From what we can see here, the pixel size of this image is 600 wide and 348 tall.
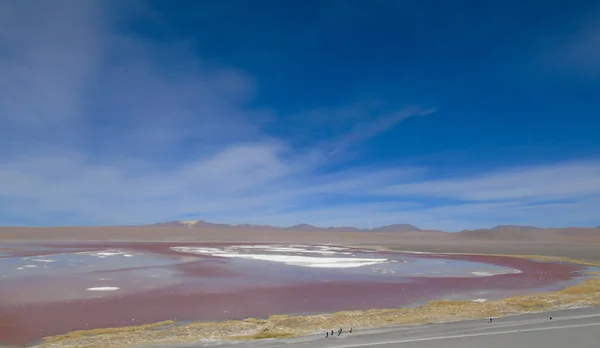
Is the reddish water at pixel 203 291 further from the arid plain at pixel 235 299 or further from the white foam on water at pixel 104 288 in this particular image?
the white foam on water at pixel 104 288

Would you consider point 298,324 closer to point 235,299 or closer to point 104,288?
point 235,299

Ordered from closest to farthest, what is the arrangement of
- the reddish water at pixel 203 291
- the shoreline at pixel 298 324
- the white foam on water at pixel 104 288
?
1. the shoreline at pixel 298 324
2. the reddish water at pixel 203 291
3. the white foam on water at pixel 104 288

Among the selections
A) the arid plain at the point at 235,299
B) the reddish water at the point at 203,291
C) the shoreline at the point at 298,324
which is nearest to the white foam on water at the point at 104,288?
the arid plain at the point at 235,299

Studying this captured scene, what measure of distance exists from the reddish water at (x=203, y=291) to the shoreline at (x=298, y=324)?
3.44 feet

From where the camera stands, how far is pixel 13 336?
34.9 ft

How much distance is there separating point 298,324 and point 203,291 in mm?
7226

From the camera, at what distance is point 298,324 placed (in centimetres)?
1156

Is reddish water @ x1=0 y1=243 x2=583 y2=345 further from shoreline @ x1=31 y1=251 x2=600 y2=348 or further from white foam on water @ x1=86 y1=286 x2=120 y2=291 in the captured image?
shoreline @ x1=31 y1=251 x2=600 y2=348

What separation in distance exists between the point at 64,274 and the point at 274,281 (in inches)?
472

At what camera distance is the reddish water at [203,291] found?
12.9 m

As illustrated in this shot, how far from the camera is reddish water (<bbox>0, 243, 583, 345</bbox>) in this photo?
12898mm

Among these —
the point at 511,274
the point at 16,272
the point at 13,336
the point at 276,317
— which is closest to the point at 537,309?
the point at 276,317

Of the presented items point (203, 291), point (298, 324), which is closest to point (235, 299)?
point (203, 291)

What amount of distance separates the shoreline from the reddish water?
105cm
